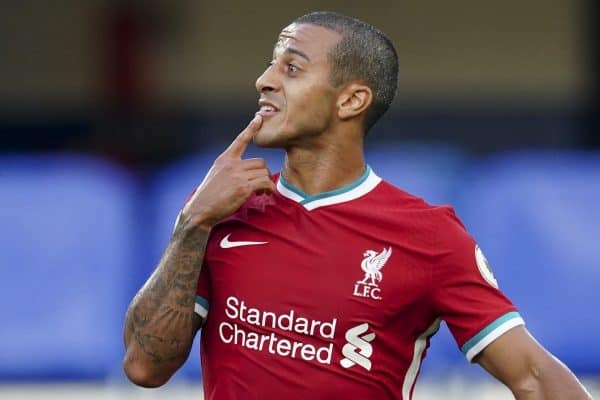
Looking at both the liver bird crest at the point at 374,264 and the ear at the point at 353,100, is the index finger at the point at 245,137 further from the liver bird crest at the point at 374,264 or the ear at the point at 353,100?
the liver bird crest at the point at 374,264

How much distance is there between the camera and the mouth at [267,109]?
420 centimetres

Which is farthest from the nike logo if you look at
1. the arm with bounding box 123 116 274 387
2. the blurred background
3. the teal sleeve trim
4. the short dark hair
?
the blurred background

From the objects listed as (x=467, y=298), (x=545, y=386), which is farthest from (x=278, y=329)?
Result: (x=545, y=386)

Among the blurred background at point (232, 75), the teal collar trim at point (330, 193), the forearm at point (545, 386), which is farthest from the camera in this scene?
the blurred background at point (232, 75)

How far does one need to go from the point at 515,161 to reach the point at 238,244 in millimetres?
4264

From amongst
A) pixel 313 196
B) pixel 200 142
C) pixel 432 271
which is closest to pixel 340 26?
pixel 313 196

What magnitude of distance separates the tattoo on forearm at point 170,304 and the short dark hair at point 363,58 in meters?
0.64

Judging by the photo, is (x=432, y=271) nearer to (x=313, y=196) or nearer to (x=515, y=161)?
(x=313, y=196)

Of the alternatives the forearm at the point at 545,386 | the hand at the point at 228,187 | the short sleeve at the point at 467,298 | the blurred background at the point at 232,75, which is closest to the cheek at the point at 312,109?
the hand at the point at 228,187

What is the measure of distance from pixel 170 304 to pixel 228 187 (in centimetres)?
36

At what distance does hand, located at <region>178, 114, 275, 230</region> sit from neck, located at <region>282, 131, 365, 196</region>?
0.16 metres

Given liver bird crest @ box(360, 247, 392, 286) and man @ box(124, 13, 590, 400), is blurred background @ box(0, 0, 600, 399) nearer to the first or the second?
man @ box(124, 13, 590, 400)

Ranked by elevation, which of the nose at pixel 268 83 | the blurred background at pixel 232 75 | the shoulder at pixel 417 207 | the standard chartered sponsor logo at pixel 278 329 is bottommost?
the blurred background at pixel 232 75

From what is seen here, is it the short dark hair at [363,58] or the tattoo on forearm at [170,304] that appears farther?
the short dark hair at [363,58]
